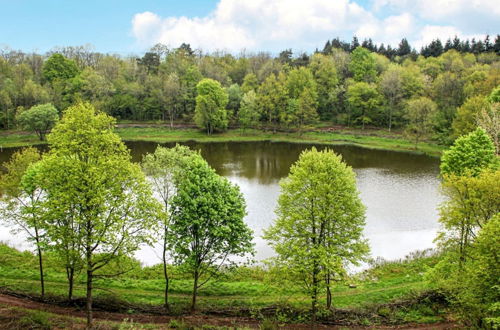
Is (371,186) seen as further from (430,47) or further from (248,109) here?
(430,47)

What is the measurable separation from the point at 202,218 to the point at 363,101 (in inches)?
3109

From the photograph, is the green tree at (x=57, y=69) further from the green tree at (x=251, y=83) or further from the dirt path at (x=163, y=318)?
the dirt path at (x=163, y=318)

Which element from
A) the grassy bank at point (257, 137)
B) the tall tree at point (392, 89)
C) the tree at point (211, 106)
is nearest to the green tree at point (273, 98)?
the grassy bank at point (257, 137)

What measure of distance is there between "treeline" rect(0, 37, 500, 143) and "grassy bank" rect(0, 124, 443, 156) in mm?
2929

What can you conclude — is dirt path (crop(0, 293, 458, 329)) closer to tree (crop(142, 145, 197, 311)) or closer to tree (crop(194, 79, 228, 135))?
tree (crop(142, 145, 197, 311))

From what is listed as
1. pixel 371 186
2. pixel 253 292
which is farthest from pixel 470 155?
pixel 253 292

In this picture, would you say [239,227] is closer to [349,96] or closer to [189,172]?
[189,172]

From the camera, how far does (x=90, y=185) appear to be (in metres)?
19.6

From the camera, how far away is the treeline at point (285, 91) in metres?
86.9

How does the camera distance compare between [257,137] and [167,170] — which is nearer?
[167,170]

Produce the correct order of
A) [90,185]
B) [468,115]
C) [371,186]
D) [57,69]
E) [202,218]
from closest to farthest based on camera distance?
[90,185], [202,218], [371,186], [468,115], [57,69]

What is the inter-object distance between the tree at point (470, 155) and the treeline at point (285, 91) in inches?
1696

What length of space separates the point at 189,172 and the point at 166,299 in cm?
812

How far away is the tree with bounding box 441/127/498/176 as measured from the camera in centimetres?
3547
